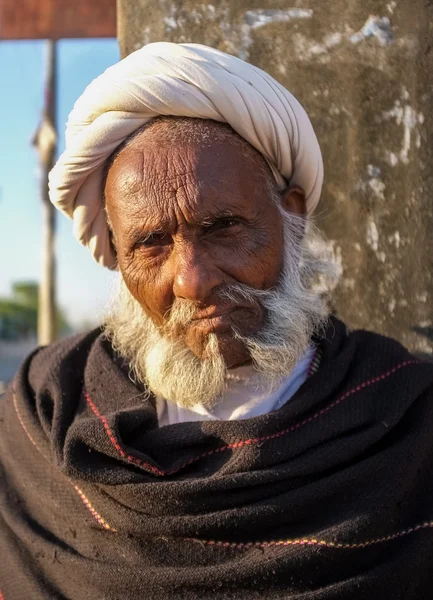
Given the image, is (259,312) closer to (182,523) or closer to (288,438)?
(288,438)

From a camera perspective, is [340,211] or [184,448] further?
[340,211]

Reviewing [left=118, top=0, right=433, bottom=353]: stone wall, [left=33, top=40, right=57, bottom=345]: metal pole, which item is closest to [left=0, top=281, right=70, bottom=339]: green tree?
[left=33, top=40, right=57, bottom=345]: metal pole

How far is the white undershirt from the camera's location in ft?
6.45

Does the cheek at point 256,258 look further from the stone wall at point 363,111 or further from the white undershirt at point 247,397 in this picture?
the stone wall at point 363,111

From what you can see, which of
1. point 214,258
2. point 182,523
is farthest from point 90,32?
point 182,523

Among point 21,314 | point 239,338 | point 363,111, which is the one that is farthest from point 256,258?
point 21,314

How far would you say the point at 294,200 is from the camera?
83.3 inches

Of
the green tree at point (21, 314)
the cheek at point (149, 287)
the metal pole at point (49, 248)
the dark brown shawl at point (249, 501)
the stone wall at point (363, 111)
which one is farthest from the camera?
the green tree at point (21, 314)

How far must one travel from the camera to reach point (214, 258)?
184 centimetres

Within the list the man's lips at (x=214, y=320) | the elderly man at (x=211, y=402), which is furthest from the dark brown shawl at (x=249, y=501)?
the man's lips at (x=214, y=320)

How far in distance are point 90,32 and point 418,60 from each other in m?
1.39

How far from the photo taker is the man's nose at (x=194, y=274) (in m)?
1.77

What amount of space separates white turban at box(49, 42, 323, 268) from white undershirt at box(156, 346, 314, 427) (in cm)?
59

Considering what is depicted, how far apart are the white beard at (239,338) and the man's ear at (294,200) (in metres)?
0.05
